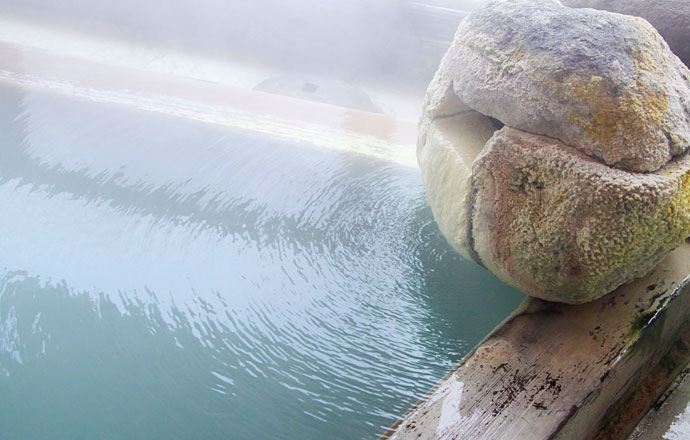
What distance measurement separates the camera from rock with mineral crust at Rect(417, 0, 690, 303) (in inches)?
28.4

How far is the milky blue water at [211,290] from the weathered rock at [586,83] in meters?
0.35

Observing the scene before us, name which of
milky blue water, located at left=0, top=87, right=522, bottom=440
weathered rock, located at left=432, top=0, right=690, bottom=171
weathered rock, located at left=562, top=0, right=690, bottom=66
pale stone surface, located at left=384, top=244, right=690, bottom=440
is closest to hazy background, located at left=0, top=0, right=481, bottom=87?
weathered rock, located at left=562, top=0, right=690, bottom=66

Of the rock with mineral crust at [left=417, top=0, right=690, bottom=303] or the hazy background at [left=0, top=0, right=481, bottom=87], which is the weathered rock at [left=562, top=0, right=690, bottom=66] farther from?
the hazy background at [left=0, top=0, right=481, bottom=87]

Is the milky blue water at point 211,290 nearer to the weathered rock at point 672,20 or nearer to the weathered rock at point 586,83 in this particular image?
the weathered rock at point 586,83

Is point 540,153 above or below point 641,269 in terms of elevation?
above

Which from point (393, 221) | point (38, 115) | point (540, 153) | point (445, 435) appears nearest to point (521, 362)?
point (445, 435)

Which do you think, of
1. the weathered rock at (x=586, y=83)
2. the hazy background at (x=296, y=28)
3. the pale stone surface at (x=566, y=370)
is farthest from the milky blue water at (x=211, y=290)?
the hazy background at (x=296, y=28)

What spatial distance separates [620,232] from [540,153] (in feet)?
0.49

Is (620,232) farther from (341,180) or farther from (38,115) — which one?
(38,115)

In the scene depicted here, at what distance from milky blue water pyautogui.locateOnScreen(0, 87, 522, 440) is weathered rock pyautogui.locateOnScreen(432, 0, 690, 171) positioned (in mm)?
353

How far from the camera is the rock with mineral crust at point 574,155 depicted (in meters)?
0.72

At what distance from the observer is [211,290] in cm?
94

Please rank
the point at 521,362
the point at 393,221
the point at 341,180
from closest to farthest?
the point at 521,362
the point at 393,221
the point at 341,180

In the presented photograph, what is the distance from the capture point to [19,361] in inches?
30.3
